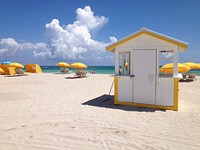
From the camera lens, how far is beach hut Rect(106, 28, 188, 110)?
653 cm

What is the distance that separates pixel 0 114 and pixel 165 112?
5.63 metres

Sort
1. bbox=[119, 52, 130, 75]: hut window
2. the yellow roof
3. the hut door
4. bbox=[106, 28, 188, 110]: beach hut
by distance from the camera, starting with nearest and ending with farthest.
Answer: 1. the yellow roof
2. bbox=[106, 28, 188, 110]: beach hut
3. the hut door
4. bbox=[119, 52, 130, 75]: hut window

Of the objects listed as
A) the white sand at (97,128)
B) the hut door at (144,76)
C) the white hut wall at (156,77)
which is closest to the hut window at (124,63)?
the white hut wall at (156,77)

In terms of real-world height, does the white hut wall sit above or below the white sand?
above

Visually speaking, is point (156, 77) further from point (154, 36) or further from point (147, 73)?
point (154, 36)

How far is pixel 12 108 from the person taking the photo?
673cm

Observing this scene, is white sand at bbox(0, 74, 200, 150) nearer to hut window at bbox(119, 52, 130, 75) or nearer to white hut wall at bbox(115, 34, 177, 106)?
white hut wall at bbox(115, 34, 177, 106)

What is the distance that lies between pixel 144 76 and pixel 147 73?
16 cm

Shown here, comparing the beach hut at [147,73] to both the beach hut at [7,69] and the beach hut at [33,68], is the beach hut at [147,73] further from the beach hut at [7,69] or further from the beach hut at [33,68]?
the beach hut at [33,68]

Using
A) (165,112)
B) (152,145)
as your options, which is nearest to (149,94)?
(165,112)

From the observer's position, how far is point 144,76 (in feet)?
22.6

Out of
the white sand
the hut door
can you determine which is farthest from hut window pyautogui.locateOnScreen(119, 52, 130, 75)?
the white sand

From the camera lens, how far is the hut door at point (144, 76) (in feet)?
22.2

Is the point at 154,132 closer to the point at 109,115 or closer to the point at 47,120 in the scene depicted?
the point at 109,115
